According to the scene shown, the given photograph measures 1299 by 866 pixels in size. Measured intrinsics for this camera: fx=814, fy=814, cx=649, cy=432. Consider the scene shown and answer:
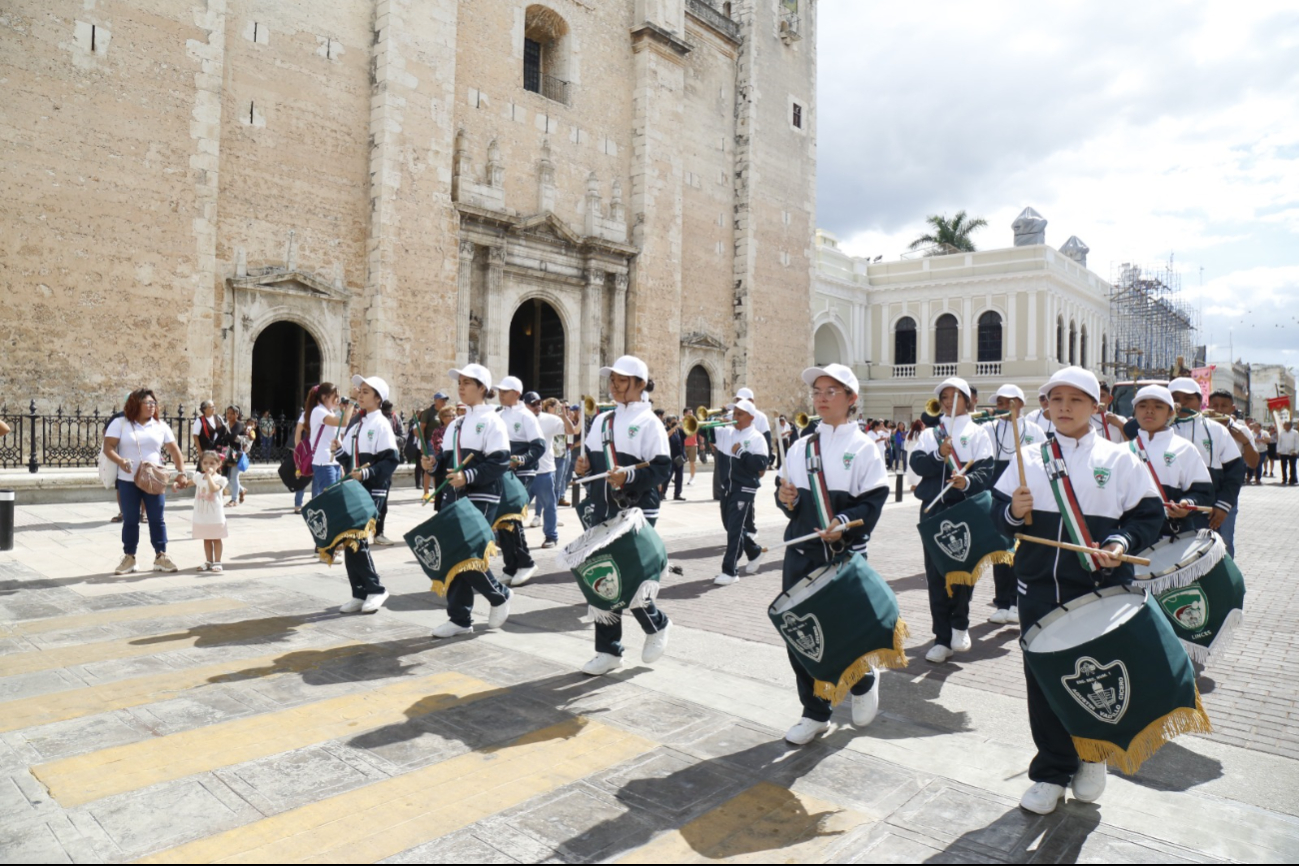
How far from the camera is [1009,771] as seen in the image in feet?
12.3

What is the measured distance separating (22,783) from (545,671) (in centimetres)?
264

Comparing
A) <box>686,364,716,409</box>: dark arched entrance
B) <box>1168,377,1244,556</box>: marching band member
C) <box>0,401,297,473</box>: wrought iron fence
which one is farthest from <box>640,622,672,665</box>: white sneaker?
<box>686,364,716,409</box>: dark arched entrance

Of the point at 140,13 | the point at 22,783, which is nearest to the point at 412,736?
the point at 22,783

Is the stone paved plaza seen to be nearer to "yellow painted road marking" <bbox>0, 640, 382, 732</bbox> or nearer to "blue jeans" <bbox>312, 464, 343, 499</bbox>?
"yellow painted road marking" <bbox>0, 640, 382, 732</bbox>

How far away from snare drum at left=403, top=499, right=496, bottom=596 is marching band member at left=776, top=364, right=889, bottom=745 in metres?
2.49

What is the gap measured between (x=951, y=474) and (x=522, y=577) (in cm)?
422

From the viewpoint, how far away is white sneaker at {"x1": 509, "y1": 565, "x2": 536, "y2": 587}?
816 cm

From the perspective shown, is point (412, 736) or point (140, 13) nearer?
point (412, 736)

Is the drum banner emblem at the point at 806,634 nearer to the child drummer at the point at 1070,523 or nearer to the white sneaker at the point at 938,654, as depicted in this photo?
the child drummer at the point at 1070,523

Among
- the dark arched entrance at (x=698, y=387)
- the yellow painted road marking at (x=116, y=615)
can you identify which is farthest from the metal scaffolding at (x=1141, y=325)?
the yellow painted road marking at (x=116, y=615)

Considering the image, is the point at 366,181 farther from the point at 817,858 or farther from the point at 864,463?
the point at 817,858

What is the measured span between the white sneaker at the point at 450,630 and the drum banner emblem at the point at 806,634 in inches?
116

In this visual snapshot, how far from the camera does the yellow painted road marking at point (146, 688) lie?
4266 millimetres

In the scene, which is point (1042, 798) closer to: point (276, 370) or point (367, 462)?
point (367, 462)
